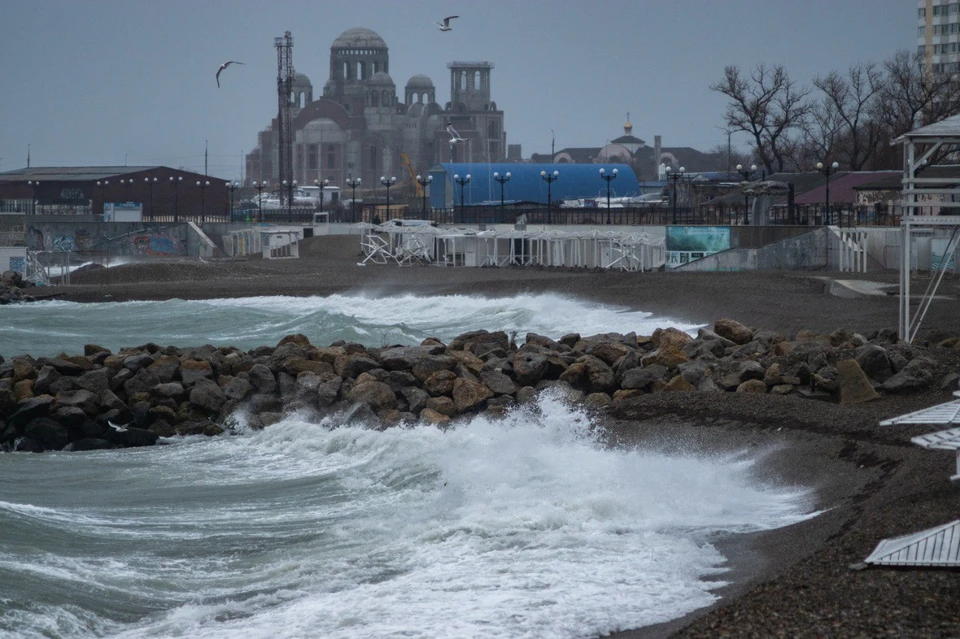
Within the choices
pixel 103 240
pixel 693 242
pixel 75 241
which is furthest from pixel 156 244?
pixel 693 242

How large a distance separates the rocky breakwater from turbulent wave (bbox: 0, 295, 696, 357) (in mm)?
7382

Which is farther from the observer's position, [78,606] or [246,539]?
[246,539]

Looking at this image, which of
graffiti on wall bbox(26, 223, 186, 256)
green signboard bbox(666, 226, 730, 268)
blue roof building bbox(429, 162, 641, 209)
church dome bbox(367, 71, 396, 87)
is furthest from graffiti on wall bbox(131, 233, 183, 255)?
church dome bbox(367, 71, 396, 87)

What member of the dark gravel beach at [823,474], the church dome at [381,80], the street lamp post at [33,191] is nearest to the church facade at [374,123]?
the church dome at [381,80]

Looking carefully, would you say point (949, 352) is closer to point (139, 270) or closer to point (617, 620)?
point (617, 620)

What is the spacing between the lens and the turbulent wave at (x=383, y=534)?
754cm

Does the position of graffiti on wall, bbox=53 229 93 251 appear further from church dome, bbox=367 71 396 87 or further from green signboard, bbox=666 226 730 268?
church dome, bbox=367 71 396 87

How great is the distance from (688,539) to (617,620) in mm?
1861

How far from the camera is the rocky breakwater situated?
13.8 metres

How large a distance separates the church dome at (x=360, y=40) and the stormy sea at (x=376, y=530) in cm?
18155

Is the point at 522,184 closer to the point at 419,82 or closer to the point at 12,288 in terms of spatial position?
the point at 12,288

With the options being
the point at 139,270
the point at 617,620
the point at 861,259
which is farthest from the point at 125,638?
the point at 139,270

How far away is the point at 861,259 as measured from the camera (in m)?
32.9

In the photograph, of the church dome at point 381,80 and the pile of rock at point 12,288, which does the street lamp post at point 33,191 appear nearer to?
the pile of rock at point 12,288
